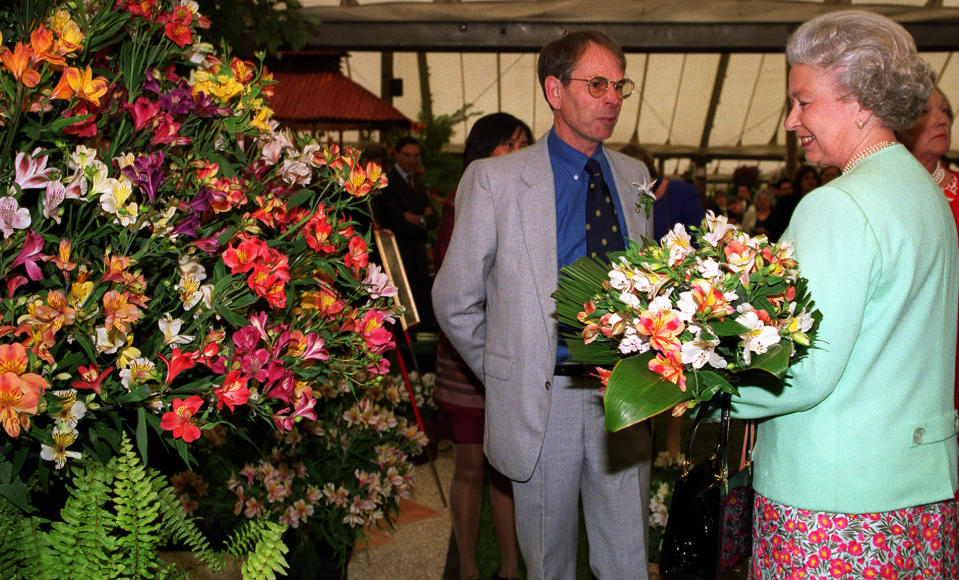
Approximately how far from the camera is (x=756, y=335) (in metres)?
1.40

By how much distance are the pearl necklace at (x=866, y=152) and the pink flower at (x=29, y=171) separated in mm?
1333

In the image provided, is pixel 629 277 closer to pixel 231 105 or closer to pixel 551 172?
pixel 231 105

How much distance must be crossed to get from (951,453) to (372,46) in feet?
25.7

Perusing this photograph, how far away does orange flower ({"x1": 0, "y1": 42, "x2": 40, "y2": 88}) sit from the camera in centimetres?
109

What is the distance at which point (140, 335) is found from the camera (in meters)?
1.44

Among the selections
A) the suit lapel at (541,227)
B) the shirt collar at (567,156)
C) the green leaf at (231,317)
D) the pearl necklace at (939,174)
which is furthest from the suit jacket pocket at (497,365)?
the pearl necklace at (939,174)

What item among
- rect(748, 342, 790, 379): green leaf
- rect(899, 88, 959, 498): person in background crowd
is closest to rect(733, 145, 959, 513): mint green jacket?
rect(748, 342, 790, 379): green leaf

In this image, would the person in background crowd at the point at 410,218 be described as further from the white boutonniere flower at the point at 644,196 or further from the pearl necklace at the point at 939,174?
the pearl necklace at the point at 939,174

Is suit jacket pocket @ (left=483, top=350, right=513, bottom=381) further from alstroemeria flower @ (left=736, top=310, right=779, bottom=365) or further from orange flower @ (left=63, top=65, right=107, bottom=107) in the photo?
orange flower @ (left=63, top=65, right=107, bottom=107)

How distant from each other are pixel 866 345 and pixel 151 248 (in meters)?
1.19

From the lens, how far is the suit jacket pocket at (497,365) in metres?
2.39

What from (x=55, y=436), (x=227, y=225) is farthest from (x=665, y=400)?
(x=55, y=436)

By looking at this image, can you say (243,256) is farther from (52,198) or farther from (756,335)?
(756,335)

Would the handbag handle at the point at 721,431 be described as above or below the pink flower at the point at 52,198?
below
